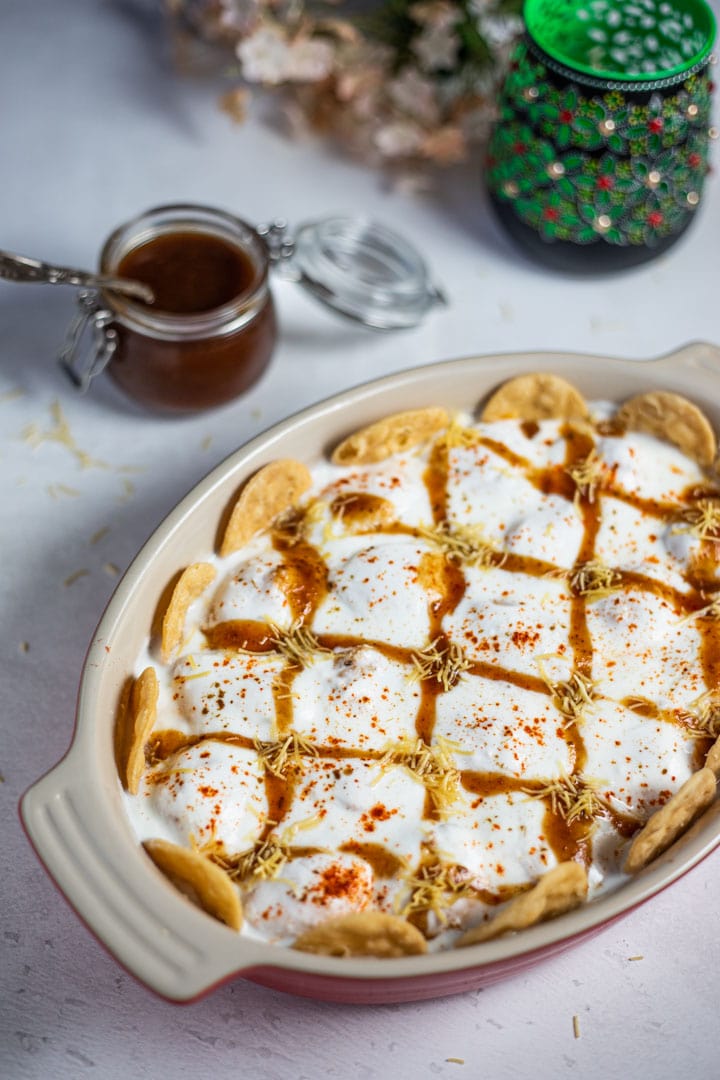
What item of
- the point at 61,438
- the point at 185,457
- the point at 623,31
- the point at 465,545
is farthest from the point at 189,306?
the point at 623,31

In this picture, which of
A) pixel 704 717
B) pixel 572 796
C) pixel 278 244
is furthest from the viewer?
pixel 278 244

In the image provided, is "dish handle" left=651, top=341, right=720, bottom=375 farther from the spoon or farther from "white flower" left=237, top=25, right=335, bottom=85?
"white flower" left=237, top=25, right=335, bottom=85

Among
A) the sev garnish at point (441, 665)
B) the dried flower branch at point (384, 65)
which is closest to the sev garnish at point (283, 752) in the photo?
the sev garnish at point (441, 665)

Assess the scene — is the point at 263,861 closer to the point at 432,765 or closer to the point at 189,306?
the point at 432,765

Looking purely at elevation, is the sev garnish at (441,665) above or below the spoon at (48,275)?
below

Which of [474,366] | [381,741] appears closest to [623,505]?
[474,366]

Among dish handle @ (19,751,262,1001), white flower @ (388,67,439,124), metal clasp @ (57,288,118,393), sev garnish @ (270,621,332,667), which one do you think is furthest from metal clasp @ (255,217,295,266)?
dish handle @ (19,751,262,1001)

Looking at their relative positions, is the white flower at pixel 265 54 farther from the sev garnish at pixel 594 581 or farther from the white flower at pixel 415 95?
the sev garnish at pixel 594 581
